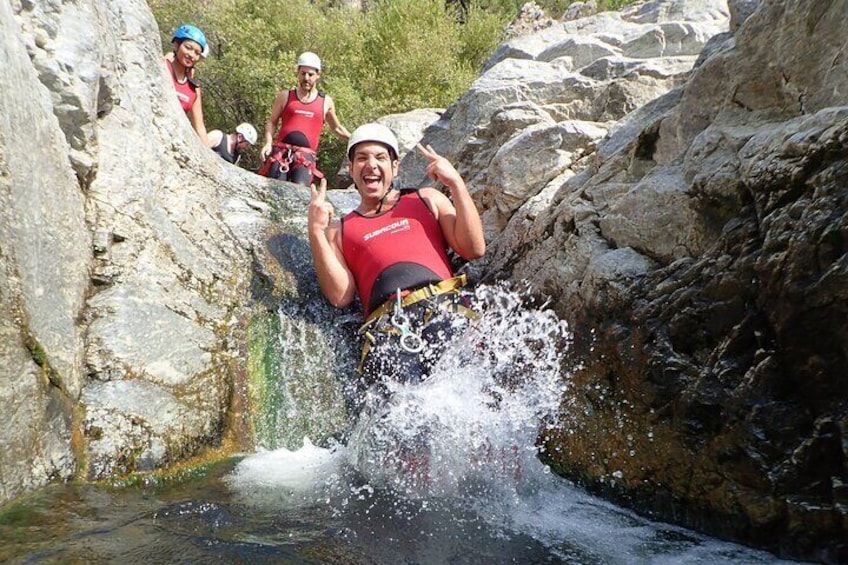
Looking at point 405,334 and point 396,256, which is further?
point 396,256

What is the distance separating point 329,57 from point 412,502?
1555cm

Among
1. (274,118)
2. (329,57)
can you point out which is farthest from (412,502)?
(329,57)

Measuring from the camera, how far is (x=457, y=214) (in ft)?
14.7

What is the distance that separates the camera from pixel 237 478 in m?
3.48

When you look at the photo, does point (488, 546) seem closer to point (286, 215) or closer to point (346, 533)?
point (346, 533)

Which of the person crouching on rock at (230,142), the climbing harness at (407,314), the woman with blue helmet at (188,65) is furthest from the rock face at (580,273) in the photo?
the person crouching on rock at (230,142)

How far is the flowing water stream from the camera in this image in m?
2.51

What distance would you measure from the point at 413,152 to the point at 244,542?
6.49 metres

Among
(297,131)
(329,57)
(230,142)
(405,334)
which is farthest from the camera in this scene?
(329,57)

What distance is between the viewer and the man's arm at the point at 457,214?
14.4 feet

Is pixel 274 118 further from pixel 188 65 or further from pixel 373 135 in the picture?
pixel 373 135

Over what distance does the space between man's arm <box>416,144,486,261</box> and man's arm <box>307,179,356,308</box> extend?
32.9 inches

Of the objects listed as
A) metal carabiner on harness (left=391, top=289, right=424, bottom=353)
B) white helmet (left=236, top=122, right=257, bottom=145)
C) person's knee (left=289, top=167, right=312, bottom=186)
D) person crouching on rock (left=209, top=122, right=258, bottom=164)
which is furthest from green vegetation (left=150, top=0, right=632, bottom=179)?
metal carabiner on harness (left=391, top=289, right=424, bottom=353)

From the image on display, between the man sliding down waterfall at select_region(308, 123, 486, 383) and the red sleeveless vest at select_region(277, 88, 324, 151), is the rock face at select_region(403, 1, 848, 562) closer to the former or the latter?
the man sliding down waterfall at select_region(308, 123, 486, 383)
